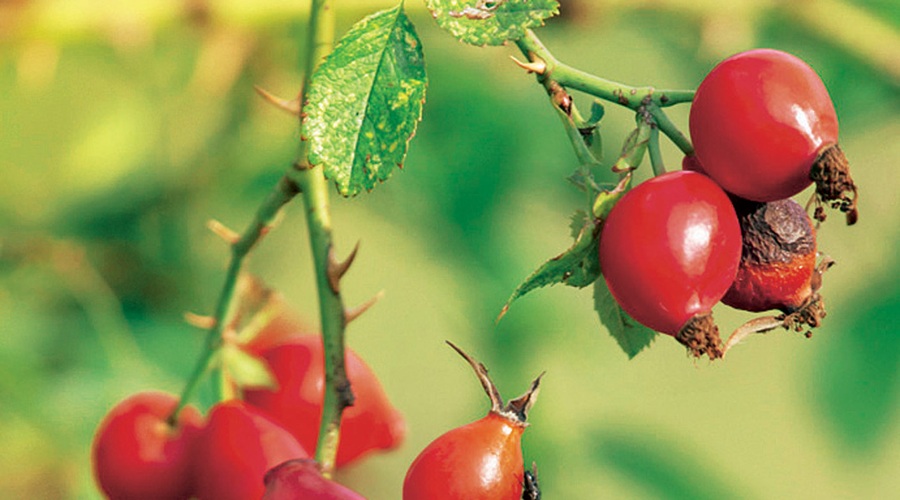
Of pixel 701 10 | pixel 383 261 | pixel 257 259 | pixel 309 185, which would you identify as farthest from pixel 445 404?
pixel 309 185

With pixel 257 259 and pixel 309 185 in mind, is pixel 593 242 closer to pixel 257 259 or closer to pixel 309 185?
pixel 309 185

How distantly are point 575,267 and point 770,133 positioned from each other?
0.57ft

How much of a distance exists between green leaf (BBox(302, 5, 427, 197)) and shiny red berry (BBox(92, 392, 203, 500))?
0.50 metres

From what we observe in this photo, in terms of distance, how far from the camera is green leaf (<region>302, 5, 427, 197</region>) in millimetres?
1034

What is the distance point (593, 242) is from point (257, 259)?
5.04 feet

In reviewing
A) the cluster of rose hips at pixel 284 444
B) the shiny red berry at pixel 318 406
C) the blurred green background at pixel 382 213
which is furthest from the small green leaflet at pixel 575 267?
the blurred green background at pixel 382 213

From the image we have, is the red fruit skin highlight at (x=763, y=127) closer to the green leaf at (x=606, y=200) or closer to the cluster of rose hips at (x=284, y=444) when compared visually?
the green leaf at (x=606, y=200)

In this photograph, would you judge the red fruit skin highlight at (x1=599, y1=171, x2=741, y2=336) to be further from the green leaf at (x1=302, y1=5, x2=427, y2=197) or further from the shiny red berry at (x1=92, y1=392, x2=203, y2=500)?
the shiny red berry at (x1=92, y1=392, x2=203, y2=500)

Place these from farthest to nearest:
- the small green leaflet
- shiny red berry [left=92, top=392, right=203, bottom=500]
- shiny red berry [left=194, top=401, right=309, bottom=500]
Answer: shiny red berry [left=92, top=392, right=203, bottom=500] < shiny red berry [left=194, top=401, right=309, bottom=500] < the small green leaflet

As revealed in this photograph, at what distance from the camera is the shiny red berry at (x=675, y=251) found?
0.97m

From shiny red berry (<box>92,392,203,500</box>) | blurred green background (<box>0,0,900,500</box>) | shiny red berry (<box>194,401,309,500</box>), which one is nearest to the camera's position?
shiny red berry (<box>194,401,309,500</box>)

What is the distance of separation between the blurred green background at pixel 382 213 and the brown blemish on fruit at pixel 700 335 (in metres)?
1.14

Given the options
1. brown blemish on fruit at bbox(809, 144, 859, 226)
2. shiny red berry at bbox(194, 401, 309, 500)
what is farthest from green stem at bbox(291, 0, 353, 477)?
brown blemish on fruit at bbox(809, 144, 859, 226)

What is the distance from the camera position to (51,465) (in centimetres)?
211
